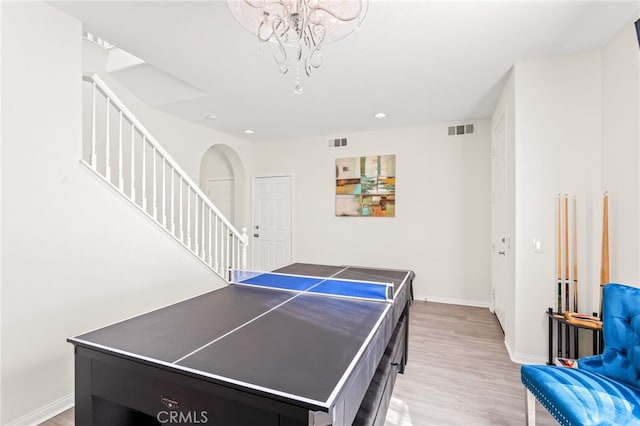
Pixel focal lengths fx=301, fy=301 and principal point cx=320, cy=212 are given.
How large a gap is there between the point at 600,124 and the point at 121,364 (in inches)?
139

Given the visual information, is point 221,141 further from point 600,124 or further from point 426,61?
point 600,124

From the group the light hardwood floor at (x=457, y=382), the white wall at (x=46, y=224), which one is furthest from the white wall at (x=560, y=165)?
the white wall at (x=46, y=224)

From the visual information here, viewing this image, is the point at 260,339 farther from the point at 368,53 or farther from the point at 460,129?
the point at 460,129

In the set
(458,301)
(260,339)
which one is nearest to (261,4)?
(260,339)

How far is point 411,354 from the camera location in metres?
2.80

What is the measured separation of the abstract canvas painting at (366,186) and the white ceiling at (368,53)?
0.98m

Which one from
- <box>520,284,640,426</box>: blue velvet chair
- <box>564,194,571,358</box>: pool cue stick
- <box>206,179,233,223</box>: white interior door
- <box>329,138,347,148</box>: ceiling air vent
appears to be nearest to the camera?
<box>520,284,640,426</box>: blue velvet chair

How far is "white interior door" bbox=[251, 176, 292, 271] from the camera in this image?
554cm

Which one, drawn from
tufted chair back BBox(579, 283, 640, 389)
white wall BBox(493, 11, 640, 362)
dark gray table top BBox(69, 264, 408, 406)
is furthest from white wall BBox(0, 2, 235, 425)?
white wall BBox(493, 11, 640, 362)

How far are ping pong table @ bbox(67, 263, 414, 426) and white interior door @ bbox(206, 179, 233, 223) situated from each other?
4.43 meters

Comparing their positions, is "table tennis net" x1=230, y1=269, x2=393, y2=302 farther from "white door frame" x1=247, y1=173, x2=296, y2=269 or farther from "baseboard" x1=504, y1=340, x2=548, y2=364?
"white door frame" x1=247, y1=173, x2=296, y2=269

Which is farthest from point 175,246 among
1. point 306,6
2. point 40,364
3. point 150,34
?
point 306,6

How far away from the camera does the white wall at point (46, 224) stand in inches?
70.1

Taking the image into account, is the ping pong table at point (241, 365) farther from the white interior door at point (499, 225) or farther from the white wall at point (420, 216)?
the white wall at point (420, 216)
